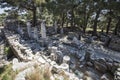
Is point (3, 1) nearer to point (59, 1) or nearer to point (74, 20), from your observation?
point (59, 1)

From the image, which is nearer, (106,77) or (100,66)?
(106,77)

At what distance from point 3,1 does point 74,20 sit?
9434 mm

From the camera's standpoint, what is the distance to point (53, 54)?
34.7 ft

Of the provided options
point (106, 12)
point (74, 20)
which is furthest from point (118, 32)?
point (74, 20)

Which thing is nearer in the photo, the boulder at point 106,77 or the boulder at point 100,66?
the boulder at point 106,77

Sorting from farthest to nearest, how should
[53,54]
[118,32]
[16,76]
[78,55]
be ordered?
[118,32], [78,55], [53,54], [16,76]

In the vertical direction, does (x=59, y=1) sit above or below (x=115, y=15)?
above

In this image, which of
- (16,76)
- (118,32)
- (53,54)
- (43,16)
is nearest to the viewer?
(16,76)

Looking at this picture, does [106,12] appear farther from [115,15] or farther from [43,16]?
[43,16]

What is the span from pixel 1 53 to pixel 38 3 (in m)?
8.78

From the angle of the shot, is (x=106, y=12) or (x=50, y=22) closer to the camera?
(x=106, y=12)

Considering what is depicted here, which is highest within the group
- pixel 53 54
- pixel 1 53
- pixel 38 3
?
pixel 38 3

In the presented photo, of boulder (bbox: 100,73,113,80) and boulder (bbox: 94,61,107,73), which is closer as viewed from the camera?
boulder (bbox: 100,73,113,80)

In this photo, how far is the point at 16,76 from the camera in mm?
7625
